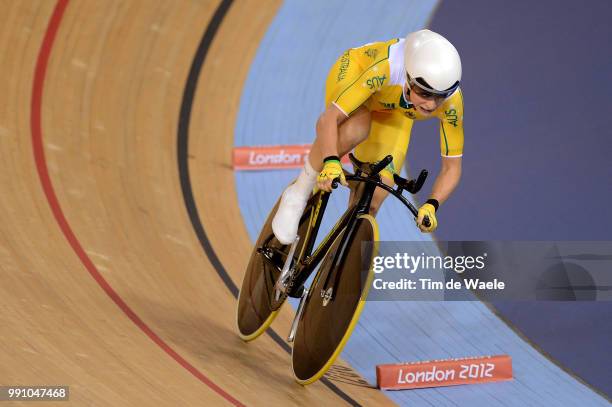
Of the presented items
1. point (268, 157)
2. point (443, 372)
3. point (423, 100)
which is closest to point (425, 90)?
point (423, 100)

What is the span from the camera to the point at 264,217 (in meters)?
6.22

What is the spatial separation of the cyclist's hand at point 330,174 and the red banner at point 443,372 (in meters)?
1.44

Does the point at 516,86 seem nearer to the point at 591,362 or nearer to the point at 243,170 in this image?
the point at 243,170

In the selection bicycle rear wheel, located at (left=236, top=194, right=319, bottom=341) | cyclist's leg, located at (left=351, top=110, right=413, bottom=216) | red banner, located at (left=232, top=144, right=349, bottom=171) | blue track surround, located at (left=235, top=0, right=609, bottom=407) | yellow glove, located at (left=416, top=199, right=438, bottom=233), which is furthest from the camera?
red banner, located at (left=232, top=144, right=349, bottom=171)

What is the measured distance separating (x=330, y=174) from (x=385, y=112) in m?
0.60

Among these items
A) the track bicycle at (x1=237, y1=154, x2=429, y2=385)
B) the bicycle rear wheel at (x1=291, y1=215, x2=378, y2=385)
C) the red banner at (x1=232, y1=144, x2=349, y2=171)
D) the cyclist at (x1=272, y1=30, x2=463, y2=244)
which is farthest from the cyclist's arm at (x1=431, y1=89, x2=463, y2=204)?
the red banner at (x1=232, y1=144, x2=349, y2=171)

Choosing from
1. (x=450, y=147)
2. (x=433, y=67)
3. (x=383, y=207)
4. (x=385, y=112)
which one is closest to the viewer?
(x=433, y=67)

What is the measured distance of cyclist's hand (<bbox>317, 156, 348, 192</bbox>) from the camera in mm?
3758

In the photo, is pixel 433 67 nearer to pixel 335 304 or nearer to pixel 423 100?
→ pixel 423 100

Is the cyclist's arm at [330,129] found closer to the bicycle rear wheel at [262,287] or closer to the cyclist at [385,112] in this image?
the cyclist at [385,112]

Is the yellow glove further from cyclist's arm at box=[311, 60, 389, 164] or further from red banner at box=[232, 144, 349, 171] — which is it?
red banner at box=[232, 144, 349, 171]

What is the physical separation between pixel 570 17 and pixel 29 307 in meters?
5.29

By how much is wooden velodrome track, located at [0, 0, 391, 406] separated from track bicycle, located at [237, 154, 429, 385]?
9.2 inches

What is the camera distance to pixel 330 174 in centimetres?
376
